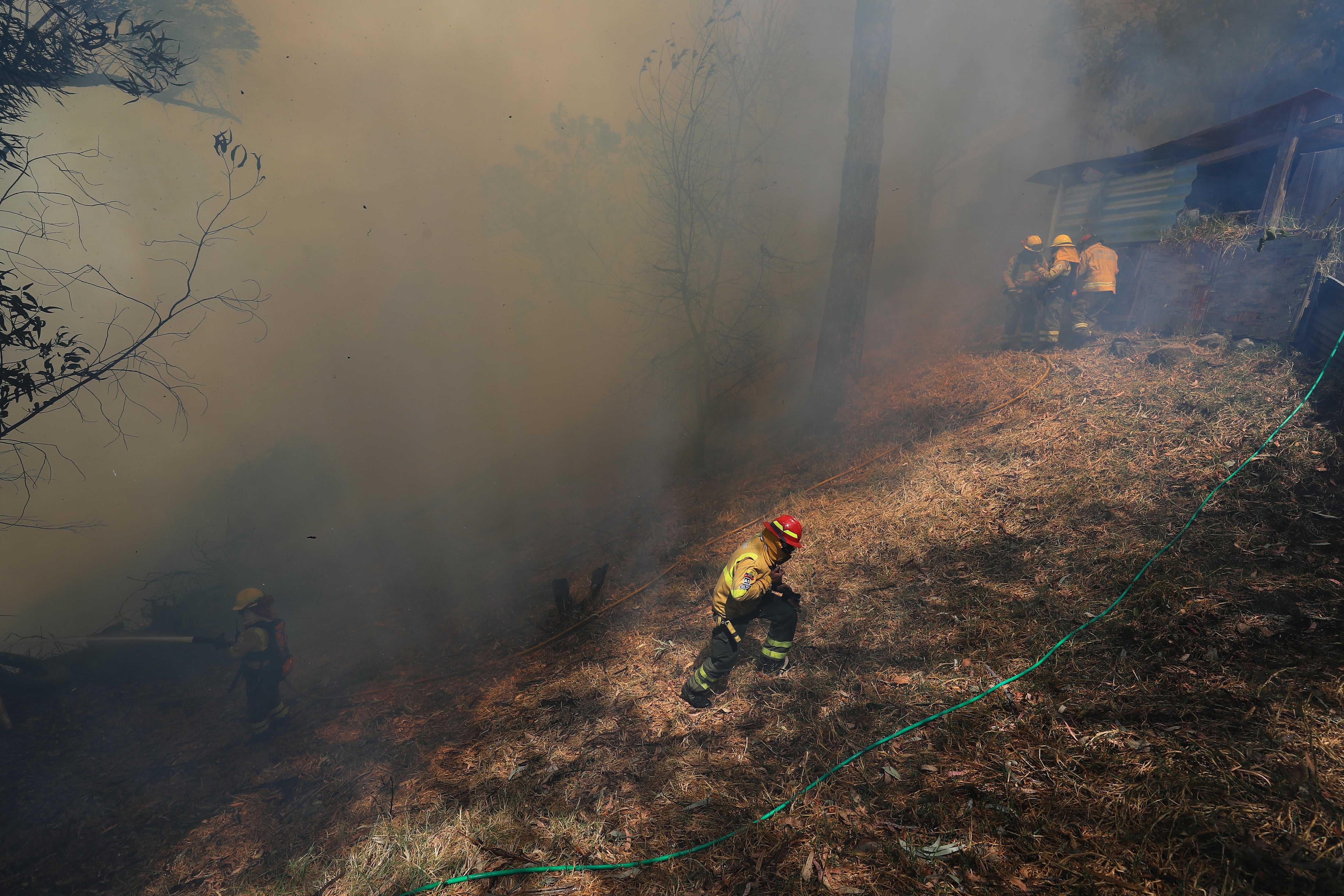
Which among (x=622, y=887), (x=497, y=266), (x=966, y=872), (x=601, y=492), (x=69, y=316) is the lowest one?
(x=601, y=492)

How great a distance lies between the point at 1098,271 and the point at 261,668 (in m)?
11.2

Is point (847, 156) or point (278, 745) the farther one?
point (847, 156)

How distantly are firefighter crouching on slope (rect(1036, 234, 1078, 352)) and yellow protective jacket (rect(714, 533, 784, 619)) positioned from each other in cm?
648

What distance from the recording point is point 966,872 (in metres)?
2.20

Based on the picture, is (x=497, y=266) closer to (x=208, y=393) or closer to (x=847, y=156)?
(x=208, y=393)

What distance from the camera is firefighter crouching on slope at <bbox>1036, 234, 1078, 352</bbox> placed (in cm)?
749

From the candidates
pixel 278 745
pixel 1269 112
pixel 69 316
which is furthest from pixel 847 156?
pixel 69 316

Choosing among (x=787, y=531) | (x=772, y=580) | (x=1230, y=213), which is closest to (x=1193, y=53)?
(x=1230, y=213)

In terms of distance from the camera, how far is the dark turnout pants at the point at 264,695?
17.0 ft

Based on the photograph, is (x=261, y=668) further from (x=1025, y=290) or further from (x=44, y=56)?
(x=1025, y=290)

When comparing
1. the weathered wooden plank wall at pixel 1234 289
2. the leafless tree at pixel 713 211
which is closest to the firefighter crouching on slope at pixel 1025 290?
the weathered wooden plank wall at pixel 1234 289

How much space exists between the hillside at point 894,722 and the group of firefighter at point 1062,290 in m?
1.23

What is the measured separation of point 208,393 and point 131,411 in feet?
3.58

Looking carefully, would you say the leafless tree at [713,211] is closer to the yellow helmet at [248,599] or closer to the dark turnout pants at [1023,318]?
the dark turnout pants at [1023,318]
